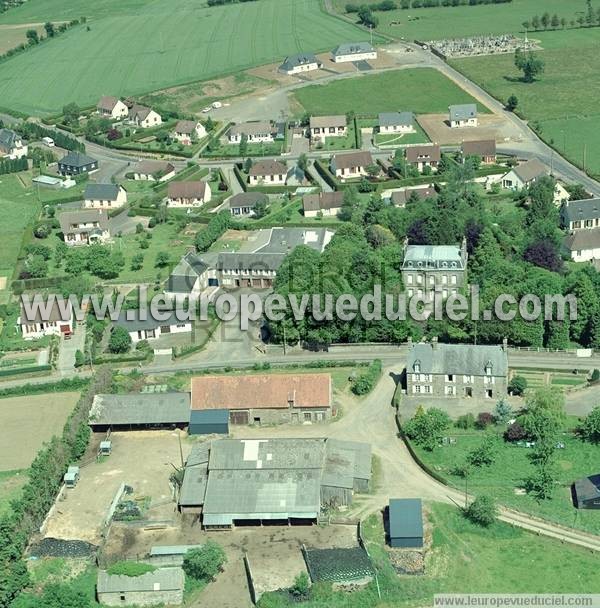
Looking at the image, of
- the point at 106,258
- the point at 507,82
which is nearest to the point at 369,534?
the point at 106,258

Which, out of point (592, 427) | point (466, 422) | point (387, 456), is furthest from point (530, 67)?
point (387, 456)

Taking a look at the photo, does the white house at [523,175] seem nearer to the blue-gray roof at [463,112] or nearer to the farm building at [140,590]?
the blue-gray roof at [463,112]

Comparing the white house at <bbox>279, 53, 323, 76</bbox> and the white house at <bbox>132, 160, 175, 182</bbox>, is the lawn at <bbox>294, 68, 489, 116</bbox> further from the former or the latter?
the white house at <bbox>132, 160, 175, 182</bbox>

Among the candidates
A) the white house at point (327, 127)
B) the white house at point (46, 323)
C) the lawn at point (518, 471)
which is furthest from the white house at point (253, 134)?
the lawn at point (518, 471)

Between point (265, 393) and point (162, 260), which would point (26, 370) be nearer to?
point (265, 393)

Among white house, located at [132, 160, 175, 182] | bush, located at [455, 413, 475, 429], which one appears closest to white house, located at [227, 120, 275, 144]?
white house, located at [132, 160, 175, 182]

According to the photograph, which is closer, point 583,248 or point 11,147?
point 583,248
